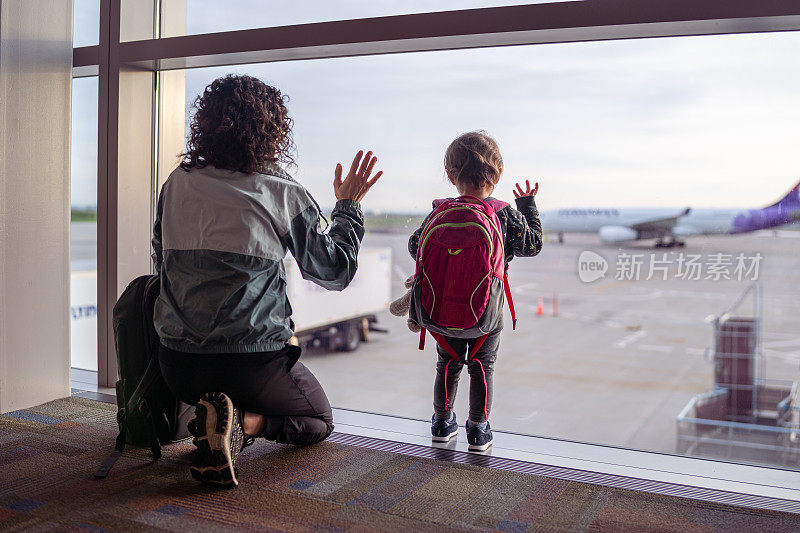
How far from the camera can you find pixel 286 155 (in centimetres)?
200

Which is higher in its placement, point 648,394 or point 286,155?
point 286,155

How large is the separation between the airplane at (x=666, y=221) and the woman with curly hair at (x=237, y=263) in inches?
43.1

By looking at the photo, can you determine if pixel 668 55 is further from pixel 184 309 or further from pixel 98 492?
pixel 98 492

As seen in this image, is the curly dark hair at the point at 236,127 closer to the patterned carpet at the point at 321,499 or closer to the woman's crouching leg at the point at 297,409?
the woman's crouching leg at the point at 297,409

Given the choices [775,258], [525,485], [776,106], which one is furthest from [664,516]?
[776,106]

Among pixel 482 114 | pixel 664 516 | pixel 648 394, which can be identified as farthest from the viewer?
pixel 648 394

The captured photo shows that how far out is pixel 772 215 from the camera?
2.64 metres

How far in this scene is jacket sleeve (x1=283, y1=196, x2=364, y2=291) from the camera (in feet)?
6.17

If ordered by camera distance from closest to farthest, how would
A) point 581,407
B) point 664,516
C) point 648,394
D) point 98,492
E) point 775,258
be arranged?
point 664,516 < point 98,492 < point 775,258 < point 581,407 < point 648,394

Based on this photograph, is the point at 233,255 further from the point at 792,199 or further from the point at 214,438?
the point at 792,199

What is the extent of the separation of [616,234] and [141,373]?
206cm

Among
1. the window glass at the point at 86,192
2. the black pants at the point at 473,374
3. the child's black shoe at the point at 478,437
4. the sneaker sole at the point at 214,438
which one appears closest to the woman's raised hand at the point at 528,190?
the black pants at the point at 473,374

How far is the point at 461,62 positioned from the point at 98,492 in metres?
2.44

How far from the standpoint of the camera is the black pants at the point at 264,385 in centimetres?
182
